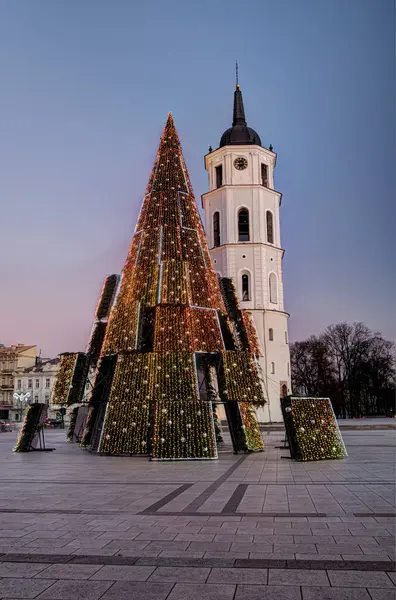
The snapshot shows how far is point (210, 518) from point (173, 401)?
277 inches

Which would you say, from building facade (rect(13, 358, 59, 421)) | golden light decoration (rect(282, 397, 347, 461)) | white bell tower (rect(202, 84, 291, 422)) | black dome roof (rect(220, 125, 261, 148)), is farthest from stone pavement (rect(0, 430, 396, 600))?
building facade (rect(13, 358, 59, 421))

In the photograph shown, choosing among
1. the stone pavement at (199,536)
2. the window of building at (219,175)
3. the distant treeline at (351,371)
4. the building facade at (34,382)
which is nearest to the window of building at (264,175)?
the window of building at (219,175)

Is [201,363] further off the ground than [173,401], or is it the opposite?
[201,363]

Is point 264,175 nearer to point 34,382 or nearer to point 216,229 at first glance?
point 216,229

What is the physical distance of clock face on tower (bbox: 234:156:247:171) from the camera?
154ft

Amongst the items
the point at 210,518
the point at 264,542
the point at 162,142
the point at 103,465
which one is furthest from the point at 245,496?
the point at 162,142

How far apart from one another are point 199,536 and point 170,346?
923cm

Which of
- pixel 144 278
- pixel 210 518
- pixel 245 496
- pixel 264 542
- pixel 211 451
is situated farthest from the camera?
pixel 144 278

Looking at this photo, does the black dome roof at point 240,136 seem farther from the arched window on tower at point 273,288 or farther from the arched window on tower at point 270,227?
the arched window on tower at point 273,288

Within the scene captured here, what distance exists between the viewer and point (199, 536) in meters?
5.48

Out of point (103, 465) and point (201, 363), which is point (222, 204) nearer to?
point (201, 363)

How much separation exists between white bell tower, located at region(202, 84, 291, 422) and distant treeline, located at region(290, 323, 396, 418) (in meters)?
18.0

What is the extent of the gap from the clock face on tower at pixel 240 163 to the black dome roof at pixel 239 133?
3.99 feet

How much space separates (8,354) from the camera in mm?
79500
